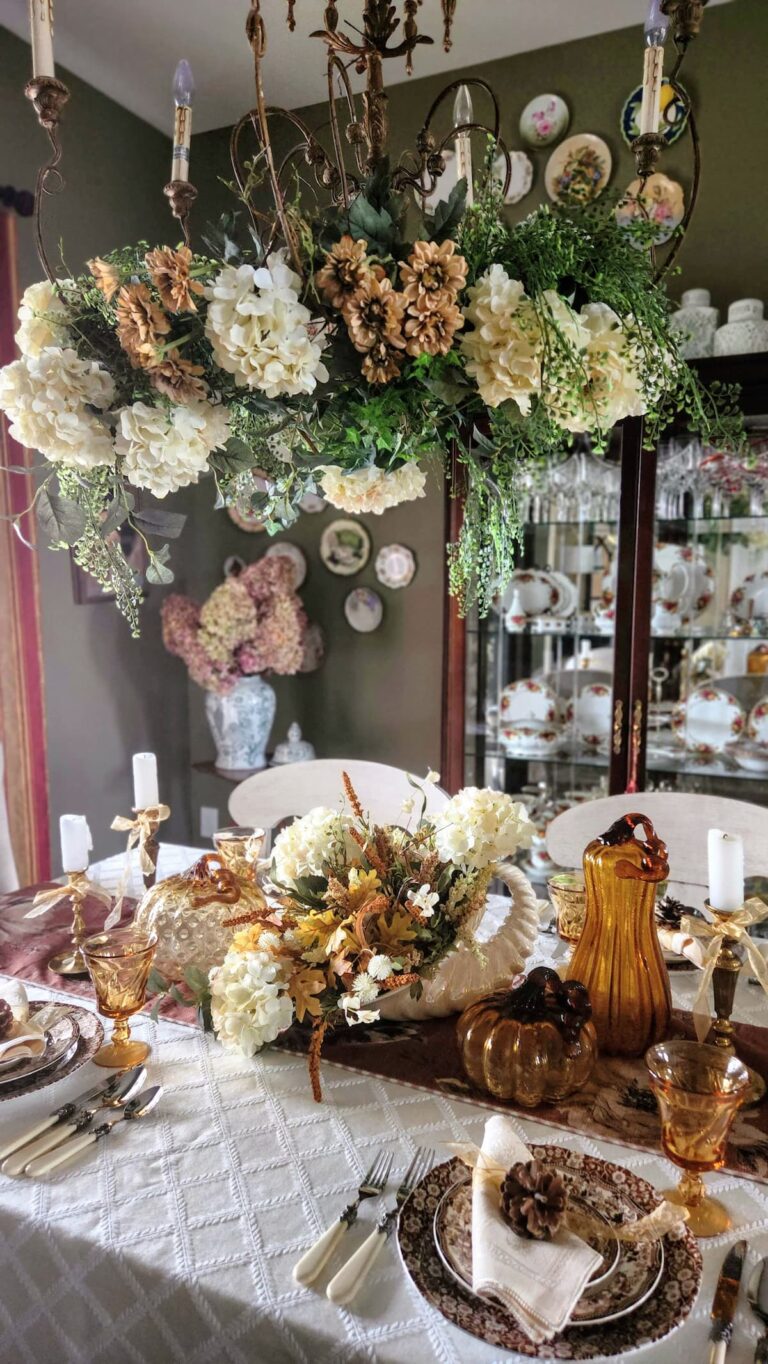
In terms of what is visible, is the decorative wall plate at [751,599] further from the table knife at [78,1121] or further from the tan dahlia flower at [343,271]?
Answer: the table knife at [78,1121]

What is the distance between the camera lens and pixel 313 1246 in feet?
2.44

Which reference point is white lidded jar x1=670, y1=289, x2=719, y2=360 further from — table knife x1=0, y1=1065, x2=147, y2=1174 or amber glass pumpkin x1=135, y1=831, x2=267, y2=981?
table knife x1=0, y1=1065, x2=147, y2=1174

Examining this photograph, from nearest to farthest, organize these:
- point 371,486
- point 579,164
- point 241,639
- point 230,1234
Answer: point 230,1234
point 371,486
point 579,164
point 241,639

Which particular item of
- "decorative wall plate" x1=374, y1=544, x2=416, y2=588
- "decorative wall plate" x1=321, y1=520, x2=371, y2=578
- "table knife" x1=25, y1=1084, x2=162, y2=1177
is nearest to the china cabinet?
"decorative wall plate" x1=374, y1=544, x2=416, y2=588

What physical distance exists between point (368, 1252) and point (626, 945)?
449 millimetres

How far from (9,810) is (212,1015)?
1.58 m

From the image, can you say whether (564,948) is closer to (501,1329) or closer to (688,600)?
(501,1329)

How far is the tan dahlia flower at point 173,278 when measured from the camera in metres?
0.85

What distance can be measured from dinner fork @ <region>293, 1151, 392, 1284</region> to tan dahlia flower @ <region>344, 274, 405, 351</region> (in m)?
0.82

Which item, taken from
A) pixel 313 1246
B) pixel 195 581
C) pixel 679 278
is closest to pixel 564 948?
pixel 313 1246

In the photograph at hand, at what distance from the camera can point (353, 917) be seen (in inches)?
38.6

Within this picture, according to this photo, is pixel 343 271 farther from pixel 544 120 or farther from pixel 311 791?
pixel 544 120

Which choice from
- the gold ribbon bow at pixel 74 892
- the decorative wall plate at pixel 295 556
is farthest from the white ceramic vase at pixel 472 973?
the decorative wall plate at pixel 295 556

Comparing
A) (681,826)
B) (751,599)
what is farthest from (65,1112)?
(751,599)
